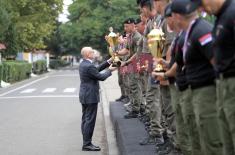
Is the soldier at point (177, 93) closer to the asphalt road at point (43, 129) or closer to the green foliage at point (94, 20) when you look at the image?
the asphalt road at point (43, 129)

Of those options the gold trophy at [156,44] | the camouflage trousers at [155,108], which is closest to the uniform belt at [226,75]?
the gold trophy at [156,44]

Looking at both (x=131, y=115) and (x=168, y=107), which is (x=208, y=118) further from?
(x=131, y=115)

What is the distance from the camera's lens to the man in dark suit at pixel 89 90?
10.2 m

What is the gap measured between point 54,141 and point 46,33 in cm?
4246

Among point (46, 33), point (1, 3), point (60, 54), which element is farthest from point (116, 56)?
point (60, 54)

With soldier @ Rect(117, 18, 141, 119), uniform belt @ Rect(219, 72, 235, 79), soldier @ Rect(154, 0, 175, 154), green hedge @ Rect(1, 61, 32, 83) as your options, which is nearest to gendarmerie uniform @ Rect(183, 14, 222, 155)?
uniform belt @ Rect(219, 72, 235, 79)

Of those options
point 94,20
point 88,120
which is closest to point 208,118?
point 88,120

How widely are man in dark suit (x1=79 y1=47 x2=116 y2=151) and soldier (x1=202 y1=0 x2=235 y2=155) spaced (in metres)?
6.00

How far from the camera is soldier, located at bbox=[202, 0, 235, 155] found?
→ 4.00 meters

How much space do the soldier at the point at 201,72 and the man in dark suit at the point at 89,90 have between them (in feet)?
17.9

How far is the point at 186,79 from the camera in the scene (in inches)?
193

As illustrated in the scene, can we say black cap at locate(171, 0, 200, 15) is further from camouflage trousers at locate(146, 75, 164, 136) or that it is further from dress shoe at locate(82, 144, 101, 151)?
dress shoe at locate(82, 144, 101, 151)

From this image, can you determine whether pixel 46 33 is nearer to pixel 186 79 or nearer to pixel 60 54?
pixel 60 54

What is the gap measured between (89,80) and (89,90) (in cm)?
19
